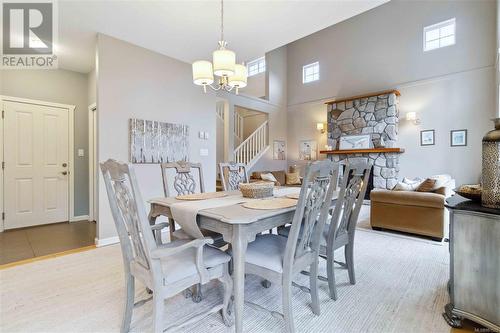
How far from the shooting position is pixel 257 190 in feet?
6.79

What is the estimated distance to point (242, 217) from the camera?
139 centimetres

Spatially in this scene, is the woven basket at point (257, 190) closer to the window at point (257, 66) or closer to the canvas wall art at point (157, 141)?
the canvas wall art at point (157, 141)

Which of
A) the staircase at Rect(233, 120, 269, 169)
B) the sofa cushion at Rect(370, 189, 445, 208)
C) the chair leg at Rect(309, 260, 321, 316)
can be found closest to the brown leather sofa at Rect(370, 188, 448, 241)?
the sofa cushion at Rect(370, 189, 445, 208)

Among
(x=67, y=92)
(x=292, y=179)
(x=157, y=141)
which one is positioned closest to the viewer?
(x=157, y=141)

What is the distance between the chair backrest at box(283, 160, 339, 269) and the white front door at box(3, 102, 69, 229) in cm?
440

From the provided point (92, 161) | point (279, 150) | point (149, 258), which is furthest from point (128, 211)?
point (279, 150)

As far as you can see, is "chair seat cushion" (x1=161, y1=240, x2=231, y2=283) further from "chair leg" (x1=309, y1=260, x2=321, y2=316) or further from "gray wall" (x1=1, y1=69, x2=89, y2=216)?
"gray wall" (x1=1, y1=69, x2=89, y2=216)

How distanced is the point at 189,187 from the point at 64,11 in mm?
2380

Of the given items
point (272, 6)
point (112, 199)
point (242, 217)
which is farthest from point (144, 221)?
point (272, 6)

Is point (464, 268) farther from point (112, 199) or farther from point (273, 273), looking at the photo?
point (112, 199)

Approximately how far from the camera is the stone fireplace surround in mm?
5859

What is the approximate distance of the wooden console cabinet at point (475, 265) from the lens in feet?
4.54

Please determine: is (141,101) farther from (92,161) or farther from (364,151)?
(364,151)

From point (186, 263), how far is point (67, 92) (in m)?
4.33
